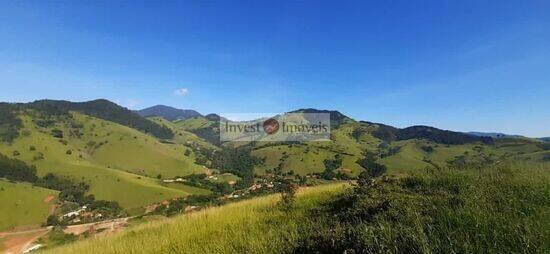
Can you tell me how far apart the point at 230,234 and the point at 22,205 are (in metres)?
151

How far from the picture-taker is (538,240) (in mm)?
3502

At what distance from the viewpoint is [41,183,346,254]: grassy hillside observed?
5.98 meters

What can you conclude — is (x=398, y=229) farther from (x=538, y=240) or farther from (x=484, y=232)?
(x=538, y=240)

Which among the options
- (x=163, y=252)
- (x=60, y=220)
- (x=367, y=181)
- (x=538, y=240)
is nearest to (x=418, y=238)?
(x=538, y=240)

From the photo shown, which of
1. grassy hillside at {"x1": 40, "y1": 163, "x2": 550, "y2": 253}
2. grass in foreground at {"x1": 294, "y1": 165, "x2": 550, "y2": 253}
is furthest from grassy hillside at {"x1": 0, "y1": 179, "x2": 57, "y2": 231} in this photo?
grass in foreground at {"x1": 294, "y1": 165, "x2": 550, "y2": 253}

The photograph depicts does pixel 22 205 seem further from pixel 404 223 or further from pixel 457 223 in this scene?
pixel 457 223

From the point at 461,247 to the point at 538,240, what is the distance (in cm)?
60

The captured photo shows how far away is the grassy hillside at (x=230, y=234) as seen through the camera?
598cm

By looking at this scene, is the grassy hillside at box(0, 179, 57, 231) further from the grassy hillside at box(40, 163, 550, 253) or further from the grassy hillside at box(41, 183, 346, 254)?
the grassy hillside at box(40, 163, 550, 253)

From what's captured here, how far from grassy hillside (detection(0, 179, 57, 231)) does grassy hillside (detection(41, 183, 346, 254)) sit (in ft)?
440

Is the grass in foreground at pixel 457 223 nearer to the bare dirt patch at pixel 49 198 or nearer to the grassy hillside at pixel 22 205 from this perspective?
the grassy hillside at pixel 22 205

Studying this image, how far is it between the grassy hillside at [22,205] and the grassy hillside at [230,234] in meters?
134

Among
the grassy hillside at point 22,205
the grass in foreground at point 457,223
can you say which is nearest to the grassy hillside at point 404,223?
the grass in foreground at point 457,223

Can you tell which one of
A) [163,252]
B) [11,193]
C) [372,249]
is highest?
[372,249]
